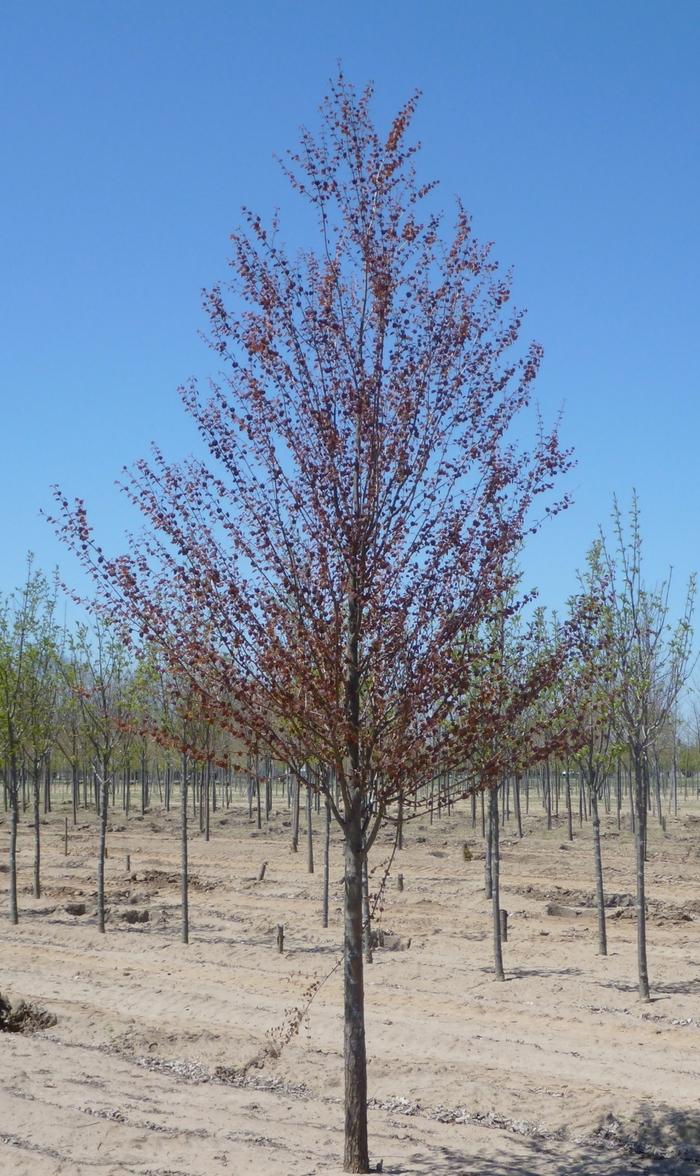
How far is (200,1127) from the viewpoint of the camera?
1119cm

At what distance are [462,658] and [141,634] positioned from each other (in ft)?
8.23

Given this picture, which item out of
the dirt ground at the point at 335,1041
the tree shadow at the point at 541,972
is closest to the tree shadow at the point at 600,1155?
the dirt ground at the point at 335,1041

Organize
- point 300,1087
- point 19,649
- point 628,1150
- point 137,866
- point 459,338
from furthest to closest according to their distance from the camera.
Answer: point 137,866, point 19,649, point 300,1087, point 628,1150, point 459,338

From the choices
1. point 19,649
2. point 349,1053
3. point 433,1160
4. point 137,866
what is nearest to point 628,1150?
point 433,1160

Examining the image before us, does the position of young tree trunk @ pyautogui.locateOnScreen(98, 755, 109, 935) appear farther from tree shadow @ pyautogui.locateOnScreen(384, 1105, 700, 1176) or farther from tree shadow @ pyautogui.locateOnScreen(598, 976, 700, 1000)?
tree shadow @ pyautogui.locateOnScreen(384, 1105, 700, 1176)

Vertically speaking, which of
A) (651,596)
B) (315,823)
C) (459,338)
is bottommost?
(315,823)

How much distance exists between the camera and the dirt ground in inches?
423

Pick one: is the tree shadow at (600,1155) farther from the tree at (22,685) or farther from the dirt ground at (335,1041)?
the tree at (22,685)

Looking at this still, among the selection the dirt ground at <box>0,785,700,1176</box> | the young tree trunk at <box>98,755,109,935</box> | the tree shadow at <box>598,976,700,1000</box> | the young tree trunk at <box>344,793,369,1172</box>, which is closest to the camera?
the young tree trunk at <box>344,793,369,1172</box>

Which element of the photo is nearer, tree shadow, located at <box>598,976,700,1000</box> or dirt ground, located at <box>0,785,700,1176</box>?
dirt ground, located at <box>0,785,700,1176</box>

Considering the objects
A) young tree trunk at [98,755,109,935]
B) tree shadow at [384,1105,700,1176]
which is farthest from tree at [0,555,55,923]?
tree shadow at [384,1105,700,1176]

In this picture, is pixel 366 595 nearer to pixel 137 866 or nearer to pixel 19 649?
pixel 19 649

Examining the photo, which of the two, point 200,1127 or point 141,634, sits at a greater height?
point 141,634

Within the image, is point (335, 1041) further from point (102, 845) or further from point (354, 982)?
point (102, 845)
